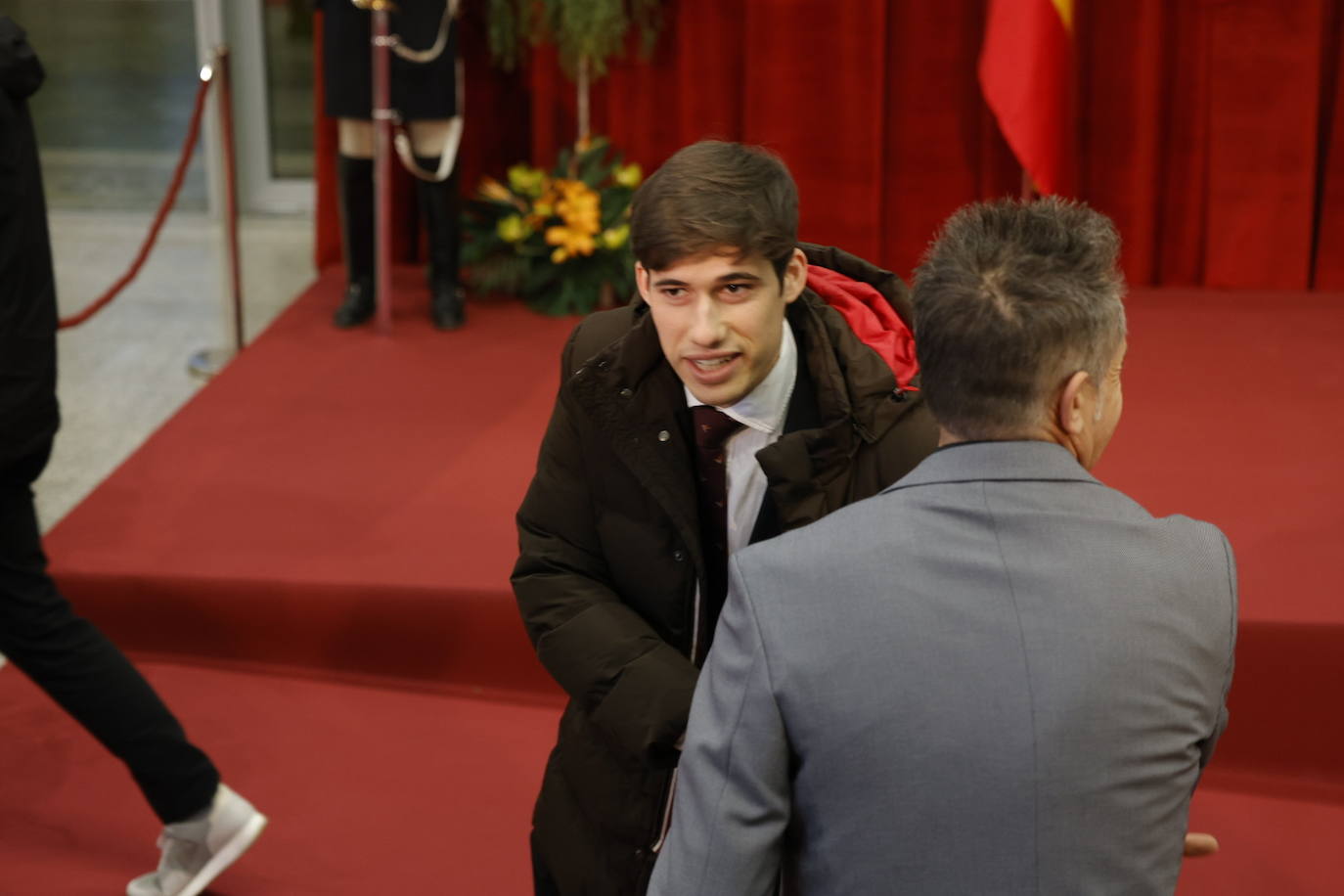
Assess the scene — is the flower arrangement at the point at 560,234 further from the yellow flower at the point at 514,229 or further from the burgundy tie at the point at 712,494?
the burgundy tie at the point at 712,494

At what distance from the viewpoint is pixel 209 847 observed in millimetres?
2514

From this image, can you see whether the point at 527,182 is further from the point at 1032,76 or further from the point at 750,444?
the point at 750,444

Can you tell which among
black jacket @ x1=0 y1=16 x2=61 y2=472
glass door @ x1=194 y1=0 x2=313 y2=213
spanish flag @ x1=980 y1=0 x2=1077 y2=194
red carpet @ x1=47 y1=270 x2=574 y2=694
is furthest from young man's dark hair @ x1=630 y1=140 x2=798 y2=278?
glass door @ x1=194 y1=0 x2=313 y2=213

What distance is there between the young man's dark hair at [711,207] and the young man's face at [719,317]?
0.04ft

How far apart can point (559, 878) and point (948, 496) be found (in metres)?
0.87

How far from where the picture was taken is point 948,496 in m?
1.15

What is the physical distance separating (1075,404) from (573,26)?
11.8ft

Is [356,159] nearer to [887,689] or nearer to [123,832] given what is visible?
[123,832]

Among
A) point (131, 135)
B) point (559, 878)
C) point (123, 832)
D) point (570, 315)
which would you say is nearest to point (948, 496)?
point (559, 878)

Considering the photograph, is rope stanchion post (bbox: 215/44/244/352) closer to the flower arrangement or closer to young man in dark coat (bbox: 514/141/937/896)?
the flower arrangement

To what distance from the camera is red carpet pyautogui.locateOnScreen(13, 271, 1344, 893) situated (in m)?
2.77

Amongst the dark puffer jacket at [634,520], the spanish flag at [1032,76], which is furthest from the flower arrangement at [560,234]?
the dark puffer jacket at [634,520]

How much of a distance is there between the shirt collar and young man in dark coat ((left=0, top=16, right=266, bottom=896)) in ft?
3.95

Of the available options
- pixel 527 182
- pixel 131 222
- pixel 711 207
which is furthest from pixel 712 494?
pixel 131 222
